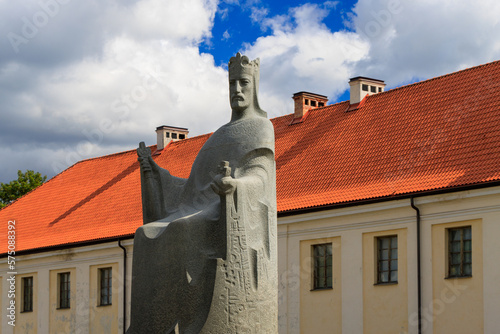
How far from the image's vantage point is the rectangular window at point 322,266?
2962cm

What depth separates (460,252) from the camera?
85.9 feet

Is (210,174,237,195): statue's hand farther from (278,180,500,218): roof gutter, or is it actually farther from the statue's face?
(278,180,500,218): roof gutter

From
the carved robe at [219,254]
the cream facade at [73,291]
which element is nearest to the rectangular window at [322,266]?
the cream facade at [73,291]

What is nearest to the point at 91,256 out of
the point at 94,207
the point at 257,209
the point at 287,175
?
the point at 94,207

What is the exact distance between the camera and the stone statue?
38.5ft

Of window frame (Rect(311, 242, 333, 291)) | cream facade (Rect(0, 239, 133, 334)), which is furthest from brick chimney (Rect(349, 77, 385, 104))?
cream facade (Rect(0, 239, 133, 334))

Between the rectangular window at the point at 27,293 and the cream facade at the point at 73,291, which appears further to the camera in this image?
the rectangular window at the point at 27,293

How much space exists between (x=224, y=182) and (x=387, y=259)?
1705 centimetres

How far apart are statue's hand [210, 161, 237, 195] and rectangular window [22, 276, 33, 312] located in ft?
98.4

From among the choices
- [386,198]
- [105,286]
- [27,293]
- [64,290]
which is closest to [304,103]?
[105,286]

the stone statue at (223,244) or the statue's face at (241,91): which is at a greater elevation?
the statue's face at (241,91)

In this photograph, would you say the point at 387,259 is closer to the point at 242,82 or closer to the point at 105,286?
the point at 105,286

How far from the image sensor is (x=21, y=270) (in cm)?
4078

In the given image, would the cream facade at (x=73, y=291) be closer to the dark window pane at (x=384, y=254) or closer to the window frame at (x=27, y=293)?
the window frame at (x=27, y=293)
